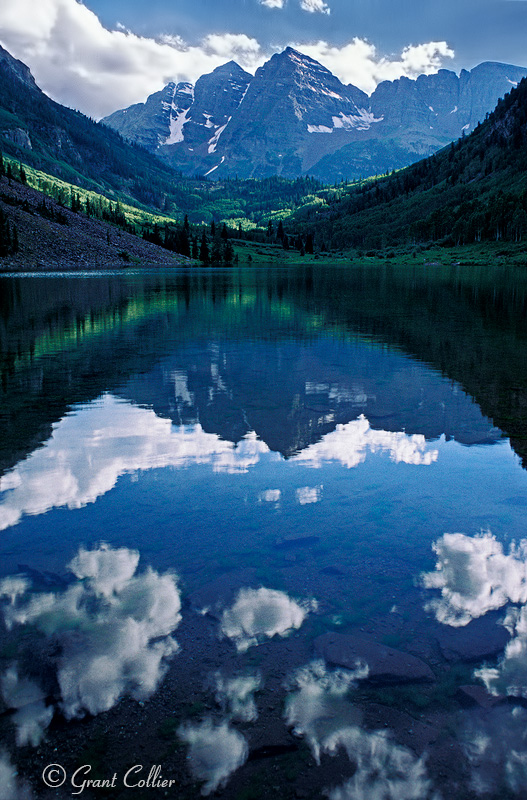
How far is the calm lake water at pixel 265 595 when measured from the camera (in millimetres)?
5082

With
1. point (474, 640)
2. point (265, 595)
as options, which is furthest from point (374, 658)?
point (265, 595)

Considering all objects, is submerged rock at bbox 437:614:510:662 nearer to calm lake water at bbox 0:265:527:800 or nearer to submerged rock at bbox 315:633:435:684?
calm lake water at bbox 0:265:527:800

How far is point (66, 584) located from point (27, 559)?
3.65 feet

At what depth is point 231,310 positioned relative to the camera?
49344 millimetres

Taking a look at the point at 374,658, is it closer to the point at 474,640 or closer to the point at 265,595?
the point at 474,640

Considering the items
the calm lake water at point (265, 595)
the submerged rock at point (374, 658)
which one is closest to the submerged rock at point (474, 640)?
the calm lake water at point (265, 595)

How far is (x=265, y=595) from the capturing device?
757cm

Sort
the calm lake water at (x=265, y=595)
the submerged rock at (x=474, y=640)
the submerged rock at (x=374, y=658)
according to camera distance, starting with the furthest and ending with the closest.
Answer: the submerged rock at (x=474, y=640), the submerged rock at (x=374, y=658), the calm lake water at (x=265, y=595)

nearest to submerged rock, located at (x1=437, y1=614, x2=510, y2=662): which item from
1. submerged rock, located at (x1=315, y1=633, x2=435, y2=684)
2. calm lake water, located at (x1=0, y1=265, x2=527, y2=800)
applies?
calm lake water, located at (x1=0, y1=265, x2=527, y2=800)

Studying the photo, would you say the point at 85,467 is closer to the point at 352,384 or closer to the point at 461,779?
the point at 461,779

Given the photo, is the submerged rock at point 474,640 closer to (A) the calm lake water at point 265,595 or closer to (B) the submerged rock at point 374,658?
(A) the calm lake water at point 265,595

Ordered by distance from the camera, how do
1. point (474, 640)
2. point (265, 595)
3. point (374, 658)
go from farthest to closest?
point (265, 595)
point (474, 640)
point (374, 658)

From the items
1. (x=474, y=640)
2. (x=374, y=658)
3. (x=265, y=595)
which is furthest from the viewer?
(x=265, y=595)

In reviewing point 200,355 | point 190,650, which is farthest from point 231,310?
point 190,650
